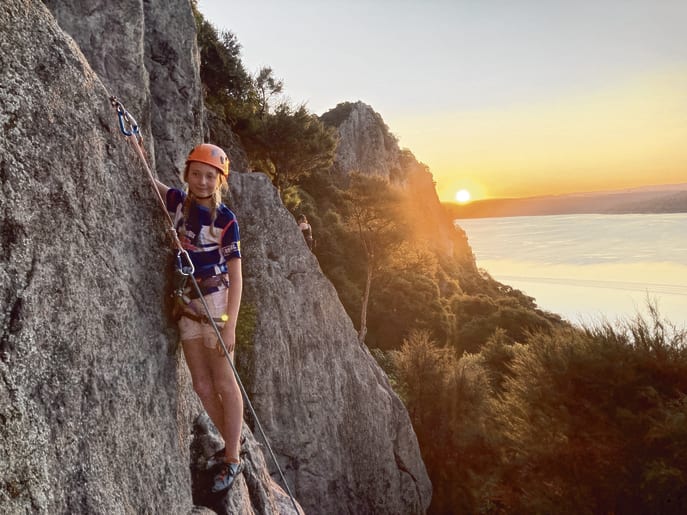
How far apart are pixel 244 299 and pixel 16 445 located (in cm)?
1297

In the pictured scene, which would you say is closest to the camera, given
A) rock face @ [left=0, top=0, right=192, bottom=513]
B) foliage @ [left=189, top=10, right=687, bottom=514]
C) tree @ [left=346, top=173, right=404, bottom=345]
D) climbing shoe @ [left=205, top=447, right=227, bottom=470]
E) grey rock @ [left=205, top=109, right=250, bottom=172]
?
rock face @ [left=0, top=0, right=192, bottom=513]

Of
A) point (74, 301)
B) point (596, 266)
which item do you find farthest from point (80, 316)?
point (596, 266)

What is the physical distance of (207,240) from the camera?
4207 mm

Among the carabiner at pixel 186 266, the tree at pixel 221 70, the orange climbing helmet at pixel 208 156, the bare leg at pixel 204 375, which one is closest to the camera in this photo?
the carabiner at pixel 186 266

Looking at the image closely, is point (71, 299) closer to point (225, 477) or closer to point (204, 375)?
point (204, 375)

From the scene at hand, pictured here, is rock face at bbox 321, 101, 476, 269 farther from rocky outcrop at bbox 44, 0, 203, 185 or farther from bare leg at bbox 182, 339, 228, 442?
bare leg at bbox 182, 339, 228, 442

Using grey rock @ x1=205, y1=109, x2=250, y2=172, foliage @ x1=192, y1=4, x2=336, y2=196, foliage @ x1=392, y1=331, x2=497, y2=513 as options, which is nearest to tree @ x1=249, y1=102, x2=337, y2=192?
foliage @ x1=192, y1=4, x2=336, y2=196

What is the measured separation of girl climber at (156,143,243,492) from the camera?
13.5ft

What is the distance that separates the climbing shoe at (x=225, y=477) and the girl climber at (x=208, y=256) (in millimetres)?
1266

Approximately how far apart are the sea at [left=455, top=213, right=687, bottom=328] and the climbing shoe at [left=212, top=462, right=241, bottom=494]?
64.7 meters

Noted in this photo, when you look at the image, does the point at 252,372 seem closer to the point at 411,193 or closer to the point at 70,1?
the point at 70,1

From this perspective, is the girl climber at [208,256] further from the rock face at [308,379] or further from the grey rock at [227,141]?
the grey rock at [227,141]

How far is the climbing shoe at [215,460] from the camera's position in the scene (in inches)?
198

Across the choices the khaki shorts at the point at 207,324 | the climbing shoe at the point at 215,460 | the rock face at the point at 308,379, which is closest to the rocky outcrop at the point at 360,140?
the rock face at the point at 308,379
